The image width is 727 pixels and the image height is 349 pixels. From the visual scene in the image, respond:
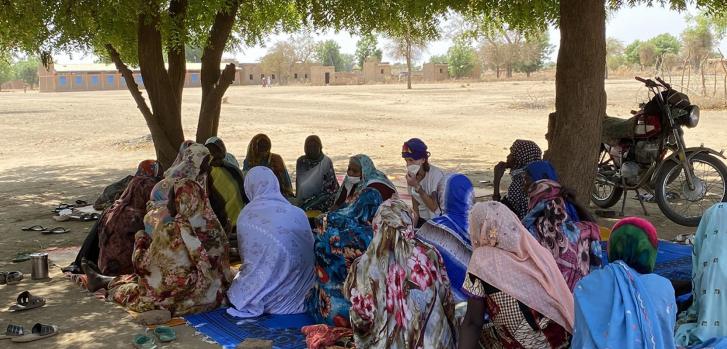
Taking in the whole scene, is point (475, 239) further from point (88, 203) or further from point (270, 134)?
point (270, 134)

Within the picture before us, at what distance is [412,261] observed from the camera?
144 inches

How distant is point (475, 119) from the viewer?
73.3 feet

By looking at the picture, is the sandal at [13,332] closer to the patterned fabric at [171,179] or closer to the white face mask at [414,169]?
the patterned fabric at [171,179]

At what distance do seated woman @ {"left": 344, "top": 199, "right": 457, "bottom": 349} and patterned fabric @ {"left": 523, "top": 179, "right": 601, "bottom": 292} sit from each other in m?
0.59

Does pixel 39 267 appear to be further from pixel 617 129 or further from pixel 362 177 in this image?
pixel 617 129

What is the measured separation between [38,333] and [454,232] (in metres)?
2.68

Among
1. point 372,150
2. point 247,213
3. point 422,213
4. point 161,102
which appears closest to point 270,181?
point 247,213

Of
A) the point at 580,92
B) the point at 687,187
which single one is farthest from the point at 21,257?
the point at 687,187

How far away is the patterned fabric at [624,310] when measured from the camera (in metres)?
2.74

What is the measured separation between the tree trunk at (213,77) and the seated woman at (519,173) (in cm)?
392

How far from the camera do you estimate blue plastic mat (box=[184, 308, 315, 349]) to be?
14.5ft

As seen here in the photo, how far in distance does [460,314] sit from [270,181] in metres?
1.74

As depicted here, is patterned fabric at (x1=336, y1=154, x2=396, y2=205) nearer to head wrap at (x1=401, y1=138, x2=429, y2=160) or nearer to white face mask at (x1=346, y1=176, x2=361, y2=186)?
white face mask at (x1=346, y1=176, x2=361, y2=186)

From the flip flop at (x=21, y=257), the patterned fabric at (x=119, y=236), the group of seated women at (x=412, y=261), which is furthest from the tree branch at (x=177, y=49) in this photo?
the patterned fabric at (x=119, y=236)
